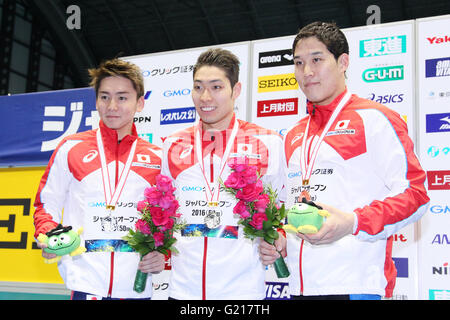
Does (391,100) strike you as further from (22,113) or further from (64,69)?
(64,69)

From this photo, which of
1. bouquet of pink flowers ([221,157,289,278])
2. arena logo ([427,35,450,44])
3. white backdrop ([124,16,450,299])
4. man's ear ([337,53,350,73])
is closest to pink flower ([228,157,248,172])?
bouquet of pink flowers ([221,157,289,278])

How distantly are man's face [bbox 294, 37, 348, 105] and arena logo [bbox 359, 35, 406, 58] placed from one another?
7.50 feet

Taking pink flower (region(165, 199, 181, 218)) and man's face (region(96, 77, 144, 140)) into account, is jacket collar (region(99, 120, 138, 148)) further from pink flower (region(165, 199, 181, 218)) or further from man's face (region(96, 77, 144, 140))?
pink flower (region(165, 199, 181, 218))

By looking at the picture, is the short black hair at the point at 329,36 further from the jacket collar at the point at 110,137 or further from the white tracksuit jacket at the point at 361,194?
the jacket collar at the point at 110,137

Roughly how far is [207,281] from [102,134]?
1.33 metres

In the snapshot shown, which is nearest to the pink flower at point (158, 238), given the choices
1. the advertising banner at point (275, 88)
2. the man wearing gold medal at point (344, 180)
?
the man wearing gold medal at point (344, 180)

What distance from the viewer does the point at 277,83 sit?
17.4 feet

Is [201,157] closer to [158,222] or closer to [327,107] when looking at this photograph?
[158,222]

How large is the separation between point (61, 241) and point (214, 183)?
0.94 m

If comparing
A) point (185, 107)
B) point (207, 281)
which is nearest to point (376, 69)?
point (185, 107)

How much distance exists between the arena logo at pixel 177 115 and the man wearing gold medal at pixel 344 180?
2788 millimetres

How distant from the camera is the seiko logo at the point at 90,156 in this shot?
3.42 m

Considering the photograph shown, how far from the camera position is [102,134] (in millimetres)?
3510
